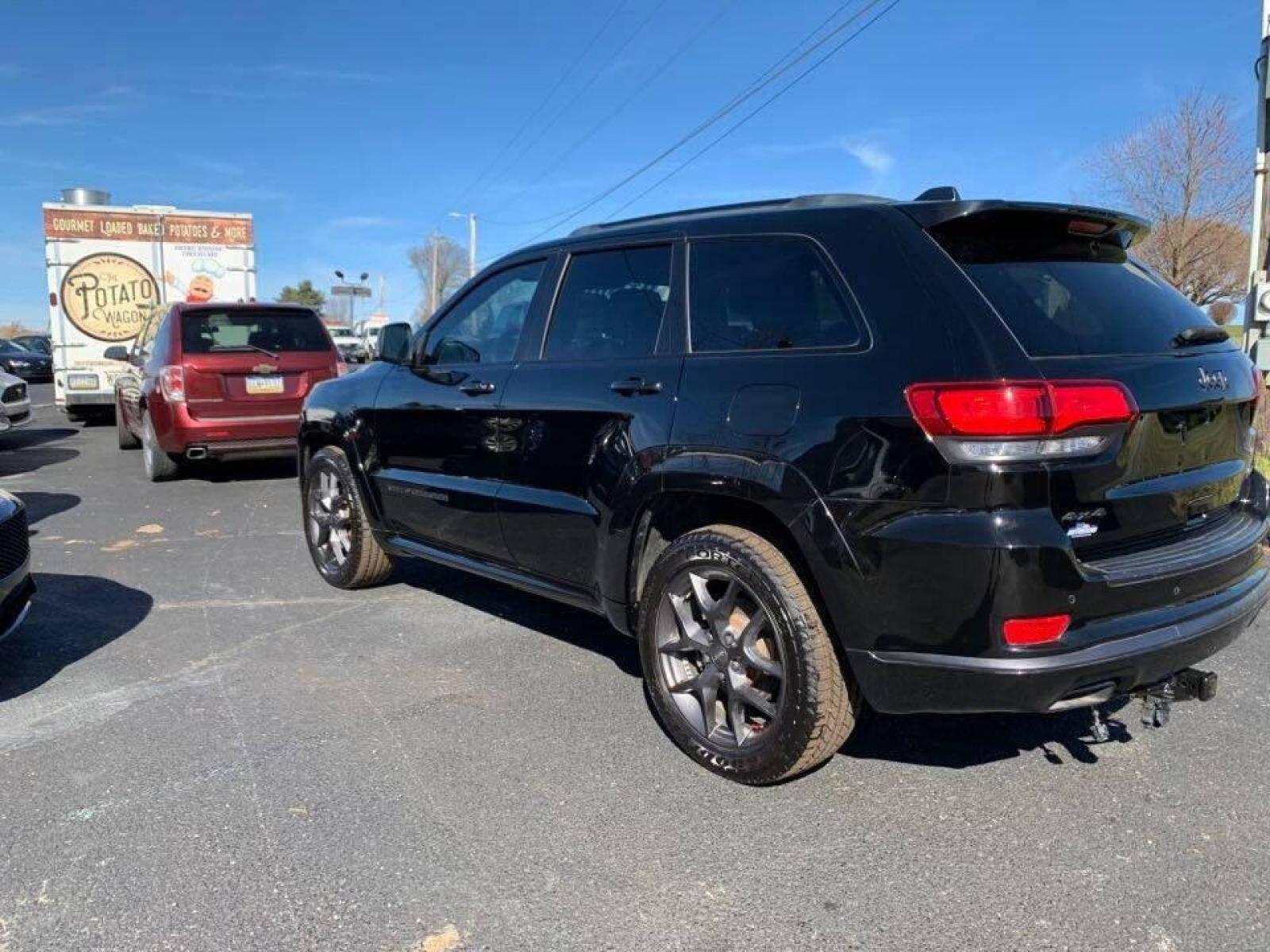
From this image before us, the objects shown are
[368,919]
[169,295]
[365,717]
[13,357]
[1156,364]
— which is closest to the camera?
[368,919]

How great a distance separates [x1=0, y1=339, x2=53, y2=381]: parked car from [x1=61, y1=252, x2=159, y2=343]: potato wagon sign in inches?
719

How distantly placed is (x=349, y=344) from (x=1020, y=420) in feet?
111

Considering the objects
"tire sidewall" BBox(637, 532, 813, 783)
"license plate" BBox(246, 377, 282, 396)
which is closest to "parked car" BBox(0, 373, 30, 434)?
"license plate" BBox(246, 377, 282, 396)

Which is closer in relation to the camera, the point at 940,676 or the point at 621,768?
the point at 940,676

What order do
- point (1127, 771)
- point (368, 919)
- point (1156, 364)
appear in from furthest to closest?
point (1127, 771), point (1156, 364), point (368, 919)

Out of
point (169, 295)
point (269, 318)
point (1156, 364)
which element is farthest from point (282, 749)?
point (169, 295)

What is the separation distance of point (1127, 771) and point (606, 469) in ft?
6.70

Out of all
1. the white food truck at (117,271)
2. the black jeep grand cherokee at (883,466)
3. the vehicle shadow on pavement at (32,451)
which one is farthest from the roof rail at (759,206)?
the white food truck at (117,271)

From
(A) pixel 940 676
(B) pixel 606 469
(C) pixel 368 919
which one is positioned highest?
(B) pixel 606 469

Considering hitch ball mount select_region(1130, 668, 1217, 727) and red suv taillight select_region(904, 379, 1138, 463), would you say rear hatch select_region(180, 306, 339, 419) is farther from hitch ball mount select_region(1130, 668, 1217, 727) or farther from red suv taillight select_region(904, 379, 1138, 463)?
hitch ball mount select_region(1130, 668, 1217, 727)

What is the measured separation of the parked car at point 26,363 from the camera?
29.2 metres

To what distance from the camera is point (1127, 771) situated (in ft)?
10.5

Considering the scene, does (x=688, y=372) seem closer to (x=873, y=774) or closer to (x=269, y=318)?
(x=873, y=774)

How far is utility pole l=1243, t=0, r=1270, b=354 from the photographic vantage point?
7.03m
